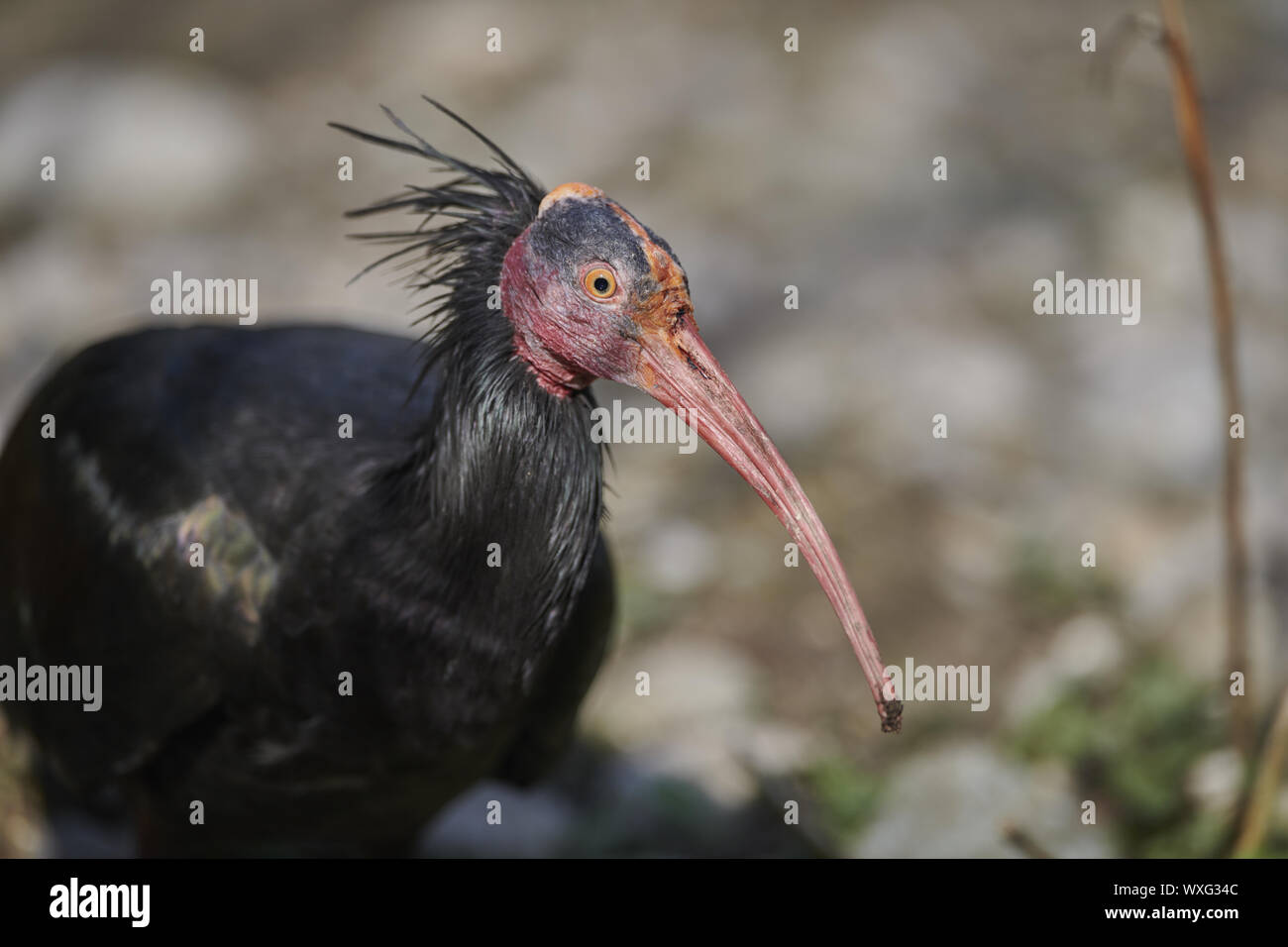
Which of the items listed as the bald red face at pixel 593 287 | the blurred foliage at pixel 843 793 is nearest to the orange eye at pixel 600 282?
the bald red face at pixel 593 287

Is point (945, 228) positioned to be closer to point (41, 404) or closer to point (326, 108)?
point (326, 108)

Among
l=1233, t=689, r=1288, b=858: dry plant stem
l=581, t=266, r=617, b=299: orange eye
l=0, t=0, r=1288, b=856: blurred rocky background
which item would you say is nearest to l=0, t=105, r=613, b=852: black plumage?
l=581, t=266, r=617, b=299: orange eye

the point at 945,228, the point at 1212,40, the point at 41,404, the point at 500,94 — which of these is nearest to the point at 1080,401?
the point at 945,228

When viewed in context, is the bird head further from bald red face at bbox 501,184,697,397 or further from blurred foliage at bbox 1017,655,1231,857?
blurred foliage at bbox 1017,655,1231,857

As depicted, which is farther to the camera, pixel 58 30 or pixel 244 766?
pixel 58 30

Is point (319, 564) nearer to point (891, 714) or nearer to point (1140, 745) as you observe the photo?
point (891, 714)

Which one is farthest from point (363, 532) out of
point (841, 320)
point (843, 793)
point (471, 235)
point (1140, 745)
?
point (841, 320)

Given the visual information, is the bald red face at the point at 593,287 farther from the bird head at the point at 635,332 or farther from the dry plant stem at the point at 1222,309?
the dry plant stem at the point at 1222,309

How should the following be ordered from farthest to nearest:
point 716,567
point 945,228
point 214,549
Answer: point 945,228 → point 716,567 → point 214,549
